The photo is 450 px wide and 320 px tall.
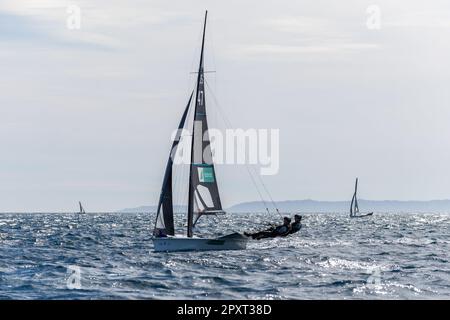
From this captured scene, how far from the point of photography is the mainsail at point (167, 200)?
1839 inches

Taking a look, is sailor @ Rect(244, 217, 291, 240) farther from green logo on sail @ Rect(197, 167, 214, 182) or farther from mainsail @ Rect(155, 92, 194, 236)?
mainsail @ Rect(155, 92, 194, 236)

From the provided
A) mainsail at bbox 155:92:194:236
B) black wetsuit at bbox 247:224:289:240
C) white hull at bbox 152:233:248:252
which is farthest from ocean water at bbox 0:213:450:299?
mainsail at bbox 155:92:194:236

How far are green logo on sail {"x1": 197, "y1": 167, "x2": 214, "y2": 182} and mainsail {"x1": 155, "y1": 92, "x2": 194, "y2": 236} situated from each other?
2.08 m

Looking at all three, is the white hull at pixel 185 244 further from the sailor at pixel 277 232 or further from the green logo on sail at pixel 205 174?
the sailor at pixel 277 232

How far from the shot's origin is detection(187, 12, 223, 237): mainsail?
4819 centimetres

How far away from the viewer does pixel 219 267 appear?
39.5 metres

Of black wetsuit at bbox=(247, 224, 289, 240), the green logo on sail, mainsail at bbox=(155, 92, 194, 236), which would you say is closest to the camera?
mainsail at bbox=(155, 92, 194, 236)

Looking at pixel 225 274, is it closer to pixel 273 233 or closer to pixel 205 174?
pixel 205 174

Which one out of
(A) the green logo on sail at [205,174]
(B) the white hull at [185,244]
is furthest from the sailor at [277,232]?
(A) the green logo on sail at [205,174]

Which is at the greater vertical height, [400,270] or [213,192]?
[213,192]

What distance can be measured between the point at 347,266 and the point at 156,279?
11107 millimetres

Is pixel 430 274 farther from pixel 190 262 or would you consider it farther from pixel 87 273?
pixel 87 273
